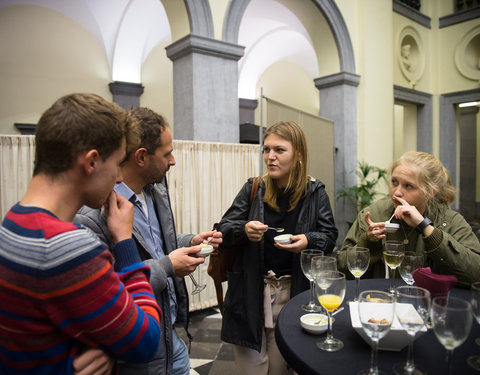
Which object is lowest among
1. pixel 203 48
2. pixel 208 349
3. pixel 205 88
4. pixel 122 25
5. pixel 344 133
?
pixel 208 349

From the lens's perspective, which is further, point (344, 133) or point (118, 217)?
point (344, 133)

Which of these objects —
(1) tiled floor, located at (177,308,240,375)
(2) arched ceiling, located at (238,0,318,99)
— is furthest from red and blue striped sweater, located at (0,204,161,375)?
(2) arched ceiling, located at (238,0,318,99)

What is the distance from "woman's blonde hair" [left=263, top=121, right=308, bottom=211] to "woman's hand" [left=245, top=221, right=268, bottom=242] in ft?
0.85

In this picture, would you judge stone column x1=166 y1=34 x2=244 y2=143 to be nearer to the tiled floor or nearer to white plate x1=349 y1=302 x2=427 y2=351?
the tiled floor

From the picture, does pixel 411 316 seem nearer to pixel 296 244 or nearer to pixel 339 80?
pixel 296 244

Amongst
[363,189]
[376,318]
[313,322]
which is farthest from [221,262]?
[363,189]

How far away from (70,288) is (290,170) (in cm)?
162

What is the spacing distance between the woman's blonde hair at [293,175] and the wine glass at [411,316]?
3.83 ft

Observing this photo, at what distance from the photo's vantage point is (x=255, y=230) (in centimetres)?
202

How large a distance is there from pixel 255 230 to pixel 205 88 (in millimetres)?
3363

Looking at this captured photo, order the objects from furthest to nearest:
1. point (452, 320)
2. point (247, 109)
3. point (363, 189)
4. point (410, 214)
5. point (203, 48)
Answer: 1. point (247, 109)
2. point (363, 189)
3. point (203, 48)
4. point (410, 214)
5. point (452, 320)

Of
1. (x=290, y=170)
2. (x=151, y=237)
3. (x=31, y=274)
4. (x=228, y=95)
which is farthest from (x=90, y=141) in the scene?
(x=228, y=95)

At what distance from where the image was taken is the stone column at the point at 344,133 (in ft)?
24.1

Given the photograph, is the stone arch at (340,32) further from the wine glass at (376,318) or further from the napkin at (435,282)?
the wine glass at (376,318)
